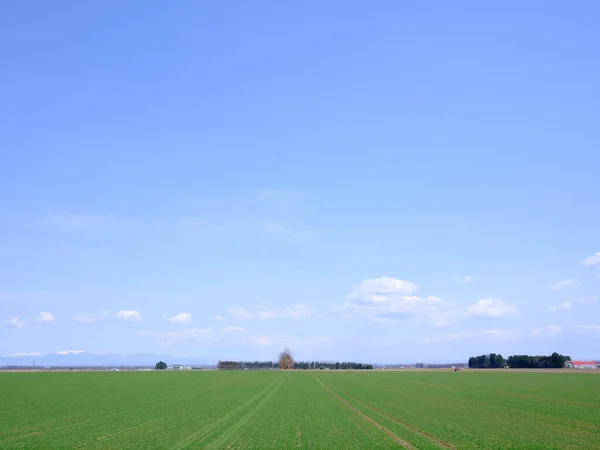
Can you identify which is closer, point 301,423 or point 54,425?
point 54,425

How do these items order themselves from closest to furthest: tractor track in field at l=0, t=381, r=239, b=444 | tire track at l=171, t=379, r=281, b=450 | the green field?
1. tire track at l=171, t=379, r=281, b=450
2. the green field
3. tractor track in field at l=0, t=381, r=239, b=444

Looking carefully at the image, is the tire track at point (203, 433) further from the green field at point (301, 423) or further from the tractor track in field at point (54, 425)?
the tractor track in field at point (54, 425)

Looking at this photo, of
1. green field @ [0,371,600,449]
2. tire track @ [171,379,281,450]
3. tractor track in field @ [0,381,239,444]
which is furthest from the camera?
tractor track in field @ [0,381,239,444]

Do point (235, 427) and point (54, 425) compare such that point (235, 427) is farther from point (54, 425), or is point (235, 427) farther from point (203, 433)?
point (54, 425)

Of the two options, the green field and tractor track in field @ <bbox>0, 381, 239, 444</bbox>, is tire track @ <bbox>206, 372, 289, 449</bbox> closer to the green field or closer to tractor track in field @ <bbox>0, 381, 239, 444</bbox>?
the green field

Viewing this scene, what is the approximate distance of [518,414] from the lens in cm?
4022

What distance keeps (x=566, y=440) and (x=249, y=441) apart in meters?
15.7

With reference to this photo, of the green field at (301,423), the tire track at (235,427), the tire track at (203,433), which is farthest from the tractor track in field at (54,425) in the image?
the tire track at (235,427)

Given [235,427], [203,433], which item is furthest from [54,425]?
[235,427]

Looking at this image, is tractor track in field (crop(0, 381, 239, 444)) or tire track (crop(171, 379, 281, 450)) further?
tractor track in field (crop(0, 381, 239, 444))

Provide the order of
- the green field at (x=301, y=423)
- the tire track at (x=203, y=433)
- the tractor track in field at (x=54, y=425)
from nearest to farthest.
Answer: the tire track at (x=203, y=433), the green field at (x=301, y=423), the tractor track in field at (x=54, y=425)

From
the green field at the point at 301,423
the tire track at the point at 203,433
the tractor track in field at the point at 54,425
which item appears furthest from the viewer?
the tractor track in field at the point at 54,425

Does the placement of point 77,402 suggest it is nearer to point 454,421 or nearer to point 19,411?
point 19,411

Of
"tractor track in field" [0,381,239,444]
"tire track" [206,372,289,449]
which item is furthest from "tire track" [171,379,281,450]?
"tractor track in field" [0,381,239,444]
